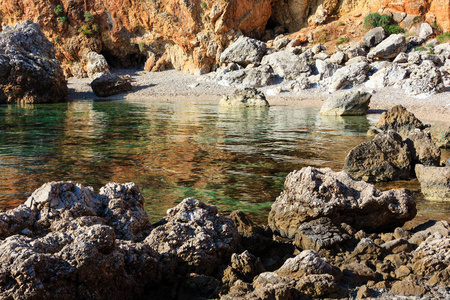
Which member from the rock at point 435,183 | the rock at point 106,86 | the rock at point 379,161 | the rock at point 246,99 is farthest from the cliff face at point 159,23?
the rock at point 435,183

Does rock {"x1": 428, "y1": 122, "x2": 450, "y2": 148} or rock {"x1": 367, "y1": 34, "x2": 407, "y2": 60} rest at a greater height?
rock {"x1": 367, "y1": 34, "x2": 407, "y2": 60}

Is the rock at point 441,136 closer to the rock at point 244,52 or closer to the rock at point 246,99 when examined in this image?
the rock at point 246,99

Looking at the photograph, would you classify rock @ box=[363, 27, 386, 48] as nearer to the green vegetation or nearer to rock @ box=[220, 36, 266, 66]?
the green vegetation

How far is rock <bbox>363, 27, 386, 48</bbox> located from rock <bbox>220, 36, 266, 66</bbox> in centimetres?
659

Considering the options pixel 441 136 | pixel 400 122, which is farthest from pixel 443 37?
pixel 441 136

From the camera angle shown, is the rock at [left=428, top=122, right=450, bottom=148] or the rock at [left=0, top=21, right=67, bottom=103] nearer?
the rock at [left=428, top=122, right=450, bottom=148]

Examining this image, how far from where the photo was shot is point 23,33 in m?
25.4

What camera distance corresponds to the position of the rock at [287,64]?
26188 mm

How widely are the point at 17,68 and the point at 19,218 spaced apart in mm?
22203

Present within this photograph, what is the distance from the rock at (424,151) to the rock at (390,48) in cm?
1789

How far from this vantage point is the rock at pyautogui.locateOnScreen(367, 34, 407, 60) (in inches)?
982

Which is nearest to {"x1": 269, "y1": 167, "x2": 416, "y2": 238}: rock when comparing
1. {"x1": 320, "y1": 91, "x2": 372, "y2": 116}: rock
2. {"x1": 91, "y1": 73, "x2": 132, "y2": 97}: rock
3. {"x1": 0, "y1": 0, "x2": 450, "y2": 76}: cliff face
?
{"x1": 320, "y1": 91, "x2": 372, "y2": 116}: rock

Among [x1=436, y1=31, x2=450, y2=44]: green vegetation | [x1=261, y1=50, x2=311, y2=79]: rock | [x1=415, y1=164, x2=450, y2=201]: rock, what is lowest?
[x1=415, y1=164, x2=450, y2=201]: rock

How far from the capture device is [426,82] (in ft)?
65.6
